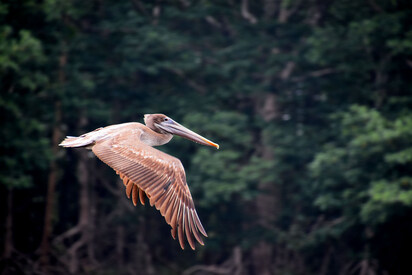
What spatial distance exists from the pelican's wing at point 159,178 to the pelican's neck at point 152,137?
56 cm

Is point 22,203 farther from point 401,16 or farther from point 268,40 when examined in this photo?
point 401,16

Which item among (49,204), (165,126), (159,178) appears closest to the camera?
(159,178)

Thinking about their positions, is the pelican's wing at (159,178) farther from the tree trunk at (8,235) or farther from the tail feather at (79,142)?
the tree trunk at (8,235)

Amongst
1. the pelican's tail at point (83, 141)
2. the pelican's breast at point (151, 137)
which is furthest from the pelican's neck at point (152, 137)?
the pelican's tail at point (83, 141)

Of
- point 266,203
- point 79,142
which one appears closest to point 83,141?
point 79,142

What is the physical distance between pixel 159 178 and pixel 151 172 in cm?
10

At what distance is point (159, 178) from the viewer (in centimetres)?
615

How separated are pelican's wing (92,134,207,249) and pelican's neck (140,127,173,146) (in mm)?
561

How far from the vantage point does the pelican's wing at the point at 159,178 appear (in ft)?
19.2

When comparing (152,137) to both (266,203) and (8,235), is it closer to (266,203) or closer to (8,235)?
(8,235)

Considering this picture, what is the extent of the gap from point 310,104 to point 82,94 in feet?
16.9

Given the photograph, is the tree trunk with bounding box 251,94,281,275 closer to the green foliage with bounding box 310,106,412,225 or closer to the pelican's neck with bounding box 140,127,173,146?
the green foliage with bounding box 310,106,412,225

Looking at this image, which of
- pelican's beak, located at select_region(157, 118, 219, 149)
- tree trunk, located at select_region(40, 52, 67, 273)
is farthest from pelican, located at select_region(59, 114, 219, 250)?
tree trunk, located at select_region(40, 52, 67, 273)

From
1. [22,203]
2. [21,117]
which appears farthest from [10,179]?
[22,203]
